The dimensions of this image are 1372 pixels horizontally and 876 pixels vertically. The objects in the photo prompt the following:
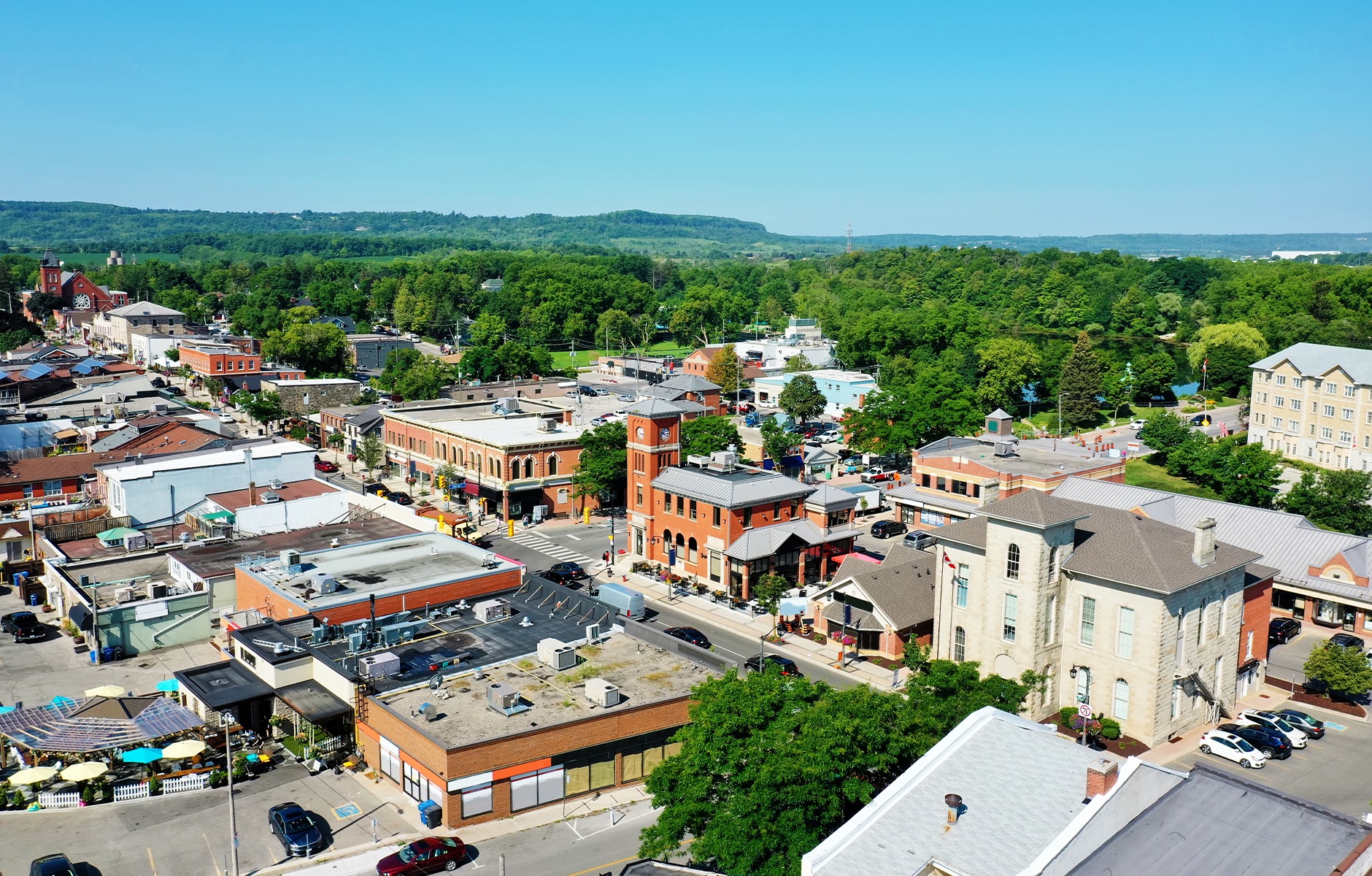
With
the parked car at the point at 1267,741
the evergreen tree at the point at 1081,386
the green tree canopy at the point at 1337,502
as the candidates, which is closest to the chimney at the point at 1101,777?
the parked car at the point at 1267,741

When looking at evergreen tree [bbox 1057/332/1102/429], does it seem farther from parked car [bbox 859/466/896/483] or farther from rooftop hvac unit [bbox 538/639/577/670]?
rooftop hvac unit [bbox 538/639/577/670]

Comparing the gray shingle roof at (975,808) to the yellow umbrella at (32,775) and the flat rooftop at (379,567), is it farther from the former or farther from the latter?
the flat rooftop at (379,567)

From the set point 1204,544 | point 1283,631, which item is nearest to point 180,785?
point 1204,544

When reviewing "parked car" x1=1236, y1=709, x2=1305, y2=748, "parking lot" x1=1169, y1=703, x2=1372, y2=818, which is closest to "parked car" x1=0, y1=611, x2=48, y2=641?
"parking lot" x1=1169, y1=703, x2=1372, y2=818

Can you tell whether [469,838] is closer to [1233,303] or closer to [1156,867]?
[1156,867]

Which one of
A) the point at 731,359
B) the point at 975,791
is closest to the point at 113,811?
the point at 975,791

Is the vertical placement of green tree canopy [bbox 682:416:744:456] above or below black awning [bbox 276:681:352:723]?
above
